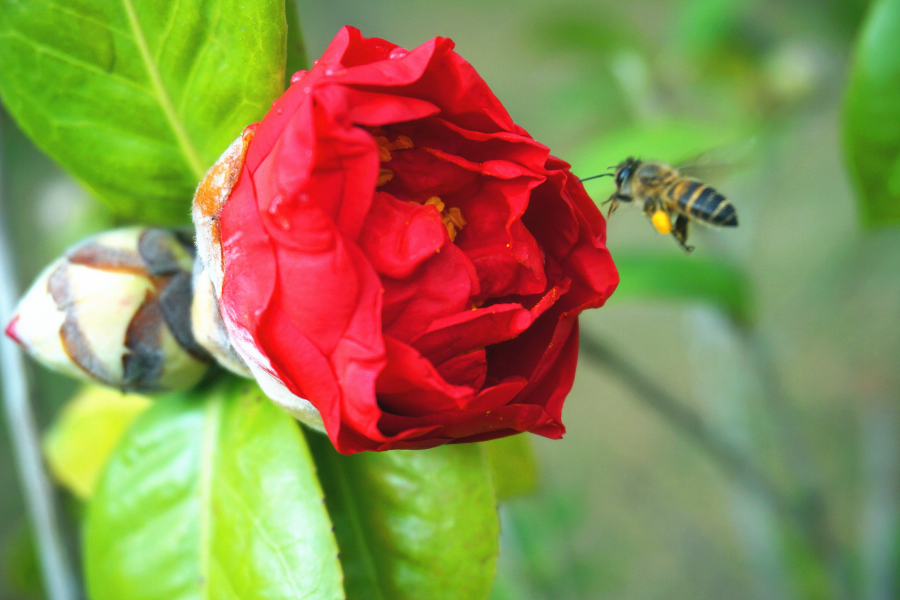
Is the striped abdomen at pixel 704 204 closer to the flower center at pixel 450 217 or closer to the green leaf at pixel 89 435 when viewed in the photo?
the flower center at pixel 450 217

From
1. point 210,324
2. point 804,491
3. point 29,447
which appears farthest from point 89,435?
point 804,491

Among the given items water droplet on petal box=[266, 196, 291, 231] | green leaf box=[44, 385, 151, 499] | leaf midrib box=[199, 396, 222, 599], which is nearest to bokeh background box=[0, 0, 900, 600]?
green leaf box=[44, 385, 151, 499]

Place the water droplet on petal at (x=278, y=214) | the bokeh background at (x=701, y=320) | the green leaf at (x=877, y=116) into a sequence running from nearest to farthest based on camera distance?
1. the water droplet on petal at (x=278, y=214)
2. the green leaf at (x=877, y=116)
3. the bokeh background at (x=701, y=320)

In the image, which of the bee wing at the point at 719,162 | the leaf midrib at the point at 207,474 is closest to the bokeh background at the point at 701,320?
the bee wing at the point at 719,162

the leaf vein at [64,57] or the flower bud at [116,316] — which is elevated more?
the leaf vein at [64,57]

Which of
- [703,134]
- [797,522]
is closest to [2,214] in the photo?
[703,134]

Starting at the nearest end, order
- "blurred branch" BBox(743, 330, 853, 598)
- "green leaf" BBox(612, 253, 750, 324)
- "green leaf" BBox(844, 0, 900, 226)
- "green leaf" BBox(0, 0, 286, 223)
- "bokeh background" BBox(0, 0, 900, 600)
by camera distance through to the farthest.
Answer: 1. "green leaf" BBox(0, 0, 286, 223)
2. "green leaf" BBox(844, 0, 900, 226)
3. "green leaf" BBox(612, 253, 750, 324)
4. "bokeh background" BBox(0, 0, 900, 600)
5. "blurred branch" BBox(743, 330, 853, 598)

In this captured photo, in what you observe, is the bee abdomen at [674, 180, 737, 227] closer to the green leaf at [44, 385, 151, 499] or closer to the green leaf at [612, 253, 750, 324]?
the green leaf at [612, 253, 750, 324]
